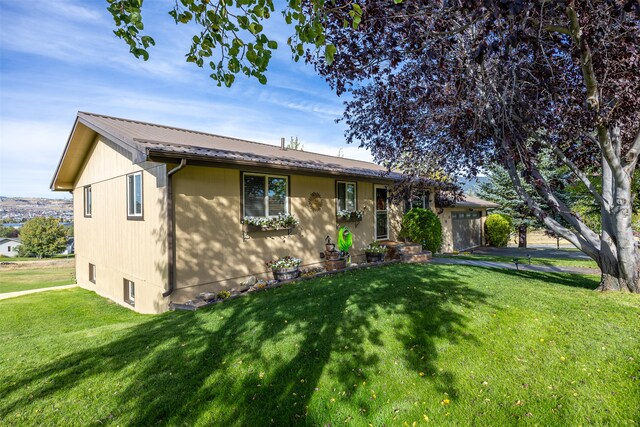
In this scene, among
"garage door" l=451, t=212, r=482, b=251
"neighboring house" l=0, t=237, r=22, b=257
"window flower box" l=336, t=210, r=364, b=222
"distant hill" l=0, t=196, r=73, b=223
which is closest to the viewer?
"window flower box" l=336, t=210, r=364, b=222

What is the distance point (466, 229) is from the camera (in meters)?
18.8

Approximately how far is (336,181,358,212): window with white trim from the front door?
1.20m

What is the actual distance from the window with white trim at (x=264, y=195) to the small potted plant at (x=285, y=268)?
129cm

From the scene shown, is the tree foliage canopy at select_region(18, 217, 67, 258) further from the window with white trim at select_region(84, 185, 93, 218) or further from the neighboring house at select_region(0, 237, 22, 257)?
the window with white trim at select_region(84, 185, 93, 218)

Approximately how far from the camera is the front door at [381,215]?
11.7 m

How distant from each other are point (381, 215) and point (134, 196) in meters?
8.04

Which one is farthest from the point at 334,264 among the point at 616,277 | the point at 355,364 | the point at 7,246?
the point at 7,246

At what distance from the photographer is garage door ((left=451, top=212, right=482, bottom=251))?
17.7 metres

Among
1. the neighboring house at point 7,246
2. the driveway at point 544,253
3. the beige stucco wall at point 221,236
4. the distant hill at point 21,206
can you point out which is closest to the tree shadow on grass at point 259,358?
the beige stucco wall at point 221,236

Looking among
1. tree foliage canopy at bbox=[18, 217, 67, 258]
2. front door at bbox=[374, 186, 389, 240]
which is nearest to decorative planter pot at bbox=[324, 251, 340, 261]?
front door at bbox=[374, 186, 389, 240]

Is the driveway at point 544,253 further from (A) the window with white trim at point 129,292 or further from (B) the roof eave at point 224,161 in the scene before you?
(A) the window with white trim at point 129,292

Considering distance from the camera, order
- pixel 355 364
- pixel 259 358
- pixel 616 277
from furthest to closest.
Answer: pixel 616 277, pixel 259 358, pixel 355 364

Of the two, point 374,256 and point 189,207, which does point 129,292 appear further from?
point 374,256

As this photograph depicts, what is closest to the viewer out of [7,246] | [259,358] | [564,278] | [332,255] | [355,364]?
[355,364]
